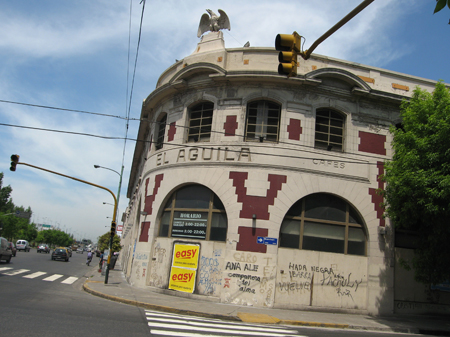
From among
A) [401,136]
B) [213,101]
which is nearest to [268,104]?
[213,101]

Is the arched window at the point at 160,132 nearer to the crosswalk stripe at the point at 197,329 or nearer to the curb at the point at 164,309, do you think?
the curb at the point at 164,309

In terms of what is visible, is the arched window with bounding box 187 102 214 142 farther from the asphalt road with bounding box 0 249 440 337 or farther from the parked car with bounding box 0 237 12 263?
the parked car with bounding box 0 237 12 263

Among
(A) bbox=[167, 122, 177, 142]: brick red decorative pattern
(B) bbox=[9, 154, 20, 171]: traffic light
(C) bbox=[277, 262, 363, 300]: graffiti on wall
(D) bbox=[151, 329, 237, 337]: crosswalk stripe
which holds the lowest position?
(D) bbox=[151, 329, 237, 337]: crosswalk stripe

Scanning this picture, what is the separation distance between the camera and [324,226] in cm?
1590

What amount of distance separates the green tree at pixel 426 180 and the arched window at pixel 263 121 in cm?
514

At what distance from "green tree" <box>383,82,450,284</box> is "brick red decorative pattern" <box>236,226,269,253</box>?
5.17 metres

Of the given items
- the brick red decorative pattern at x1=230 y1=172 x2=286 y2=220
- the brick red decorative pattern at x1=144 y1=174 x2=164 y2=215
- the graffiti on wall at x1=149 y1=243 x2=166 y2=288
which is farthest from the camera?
the brick red decorative pattern at x1=144 y1=174 x2=164 y2=215

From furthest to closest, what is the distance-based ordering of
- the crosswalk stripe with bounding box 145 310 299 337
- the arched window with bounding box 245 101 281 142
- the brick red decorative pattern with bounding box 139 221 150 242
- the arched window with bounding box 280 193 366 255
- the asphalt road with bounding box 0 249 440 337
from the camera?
the brick red decorative pattern with bounding box 139 221 150 242 → the arched window with bounding box 245 101 281 142 → the arched window with bounding box 280 193 366 255 → the crosswalk stripe with bounding box 145 310 299 337 → the asphalt road with bounding box 0 249 440 337

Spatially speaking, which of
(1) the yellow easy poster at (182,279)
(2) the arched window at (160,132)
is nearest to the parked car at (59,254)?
(2) the arched window at (160,132)

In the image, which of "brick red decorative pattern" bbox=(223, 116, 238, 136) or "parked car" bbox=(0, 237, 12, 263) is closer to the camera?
"brick red decorative pattern" bbox=(223, 116, 238, 136)

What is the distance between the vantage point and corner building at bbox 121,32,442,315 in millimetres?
15062

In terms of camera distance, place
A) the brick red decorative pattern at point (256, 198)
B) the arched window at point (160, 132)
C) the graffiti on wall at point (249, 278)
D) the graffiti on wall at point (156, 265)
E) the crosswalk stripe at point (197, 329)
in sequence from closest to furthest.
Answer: the crosswalk stripe at point (197, 329)
the graffiti on wall at point (249, 278)
the brick red decorative pattern at point (256, 198)
the graffiti on wall at point (156, 265)
the arched window at point (160, 132)

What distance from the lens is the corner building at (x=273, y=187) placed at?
15062mm

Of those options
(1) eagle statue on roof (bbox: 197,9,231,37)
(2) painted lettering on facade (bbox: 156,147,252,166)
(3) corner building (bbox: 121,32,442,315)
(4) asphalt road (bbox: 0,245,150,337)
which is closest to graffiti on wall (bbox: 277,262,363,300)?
(3) corner building (bbox: 121,32,442,315)
